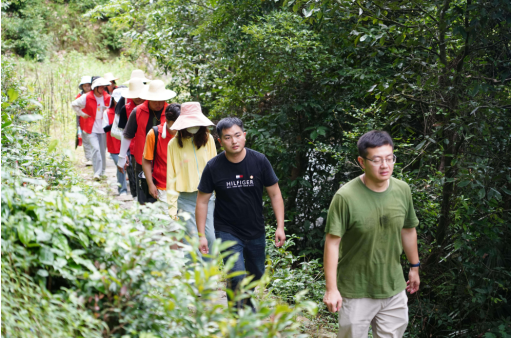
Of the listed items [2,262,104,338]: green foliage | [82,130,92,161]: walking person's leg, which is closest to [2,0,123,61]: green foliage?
[82,130,92,161]: walking person's leg

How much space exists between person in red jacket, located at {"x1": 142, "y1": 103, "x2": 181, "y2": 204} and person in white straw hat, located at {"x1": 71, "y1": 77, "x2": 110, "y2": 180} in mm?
3963

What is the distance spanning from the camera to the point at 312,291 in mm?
5977

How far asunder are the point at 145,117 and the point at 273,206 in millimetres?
2604

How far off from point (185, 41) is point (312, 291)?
19.4 ft

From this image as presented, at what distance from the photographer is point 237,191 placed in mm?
4449

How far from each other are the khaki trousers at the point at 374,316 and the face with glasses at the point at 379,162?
868 mm

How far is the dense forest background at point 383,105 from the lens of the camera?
515 centimetres

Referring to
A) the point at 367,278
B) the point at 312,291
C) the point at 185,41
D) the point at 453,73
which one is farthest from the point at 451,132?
the point at 185,41

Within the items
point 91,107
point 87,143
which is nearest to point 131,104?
point 91,107

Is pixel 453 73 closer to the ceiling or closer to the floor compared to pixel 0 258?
closer to the ceiling

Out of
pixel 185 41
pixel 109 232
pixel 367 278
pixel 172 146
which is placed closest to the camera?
pixel 109 232

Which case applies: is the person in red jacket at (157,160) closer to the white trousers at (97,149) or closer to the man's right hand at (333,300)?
the man's right hand at (333,300)

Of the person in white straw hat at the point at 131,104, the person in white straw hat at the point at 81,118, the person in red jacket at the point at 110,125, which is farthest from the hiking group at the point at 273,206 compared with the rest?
the person in white straw hat at the point at 81,118

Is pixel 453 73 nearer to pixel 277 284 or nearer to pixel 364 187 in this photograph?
pixel 364 187
